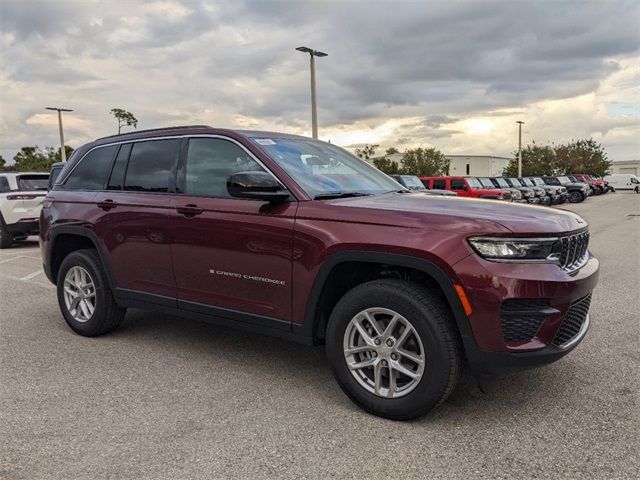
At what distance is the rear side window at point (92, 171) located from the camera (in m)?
4.99

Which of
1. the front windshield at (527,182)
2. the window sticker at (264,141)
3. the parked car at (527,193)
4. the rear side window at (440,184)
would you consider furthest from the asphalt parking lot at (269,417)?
the front windshield at (527,182)

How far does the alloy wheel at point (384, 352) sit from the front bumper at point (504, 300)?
1.12 ft

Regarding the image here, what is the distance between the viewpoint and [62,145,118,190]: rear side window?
196 inches

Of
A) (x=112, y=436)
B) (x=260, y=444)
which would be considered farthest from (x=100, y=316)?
(x=260, y=444)

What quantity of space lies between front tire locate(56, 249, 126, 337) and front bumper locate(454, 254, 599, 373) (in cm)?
335

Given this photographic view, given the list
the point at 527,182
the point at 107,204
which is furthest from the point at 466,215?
the point at 527,182

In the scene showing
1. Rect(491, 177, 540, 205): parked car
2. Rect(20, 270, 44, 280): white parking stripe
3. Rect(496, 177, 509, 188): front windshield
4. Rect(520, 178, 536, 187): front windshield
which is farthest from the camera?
Rect(520, 178, 536, 187): front windshield

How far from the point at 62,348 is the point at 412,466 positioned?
135 inches

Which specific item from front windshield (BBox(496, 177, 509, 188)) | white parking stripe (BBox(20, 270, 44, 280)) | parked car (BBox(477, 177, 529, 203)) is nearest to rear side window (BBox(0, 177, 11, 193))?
white parking stripe (BBox(20, 270, 44, 280))

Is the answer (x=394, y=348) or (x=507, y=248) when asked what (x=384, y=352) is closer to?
(x=394, y=348)

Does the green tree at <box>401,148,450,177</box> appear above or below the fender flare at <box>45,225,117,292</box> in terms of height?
above

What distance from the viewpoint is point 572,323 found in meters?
3.21

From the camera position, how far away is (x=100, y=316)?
4.91m

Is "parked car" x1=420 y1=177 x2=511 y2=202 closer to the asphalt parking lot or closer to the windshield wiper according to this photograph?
the asphalt parking lot
